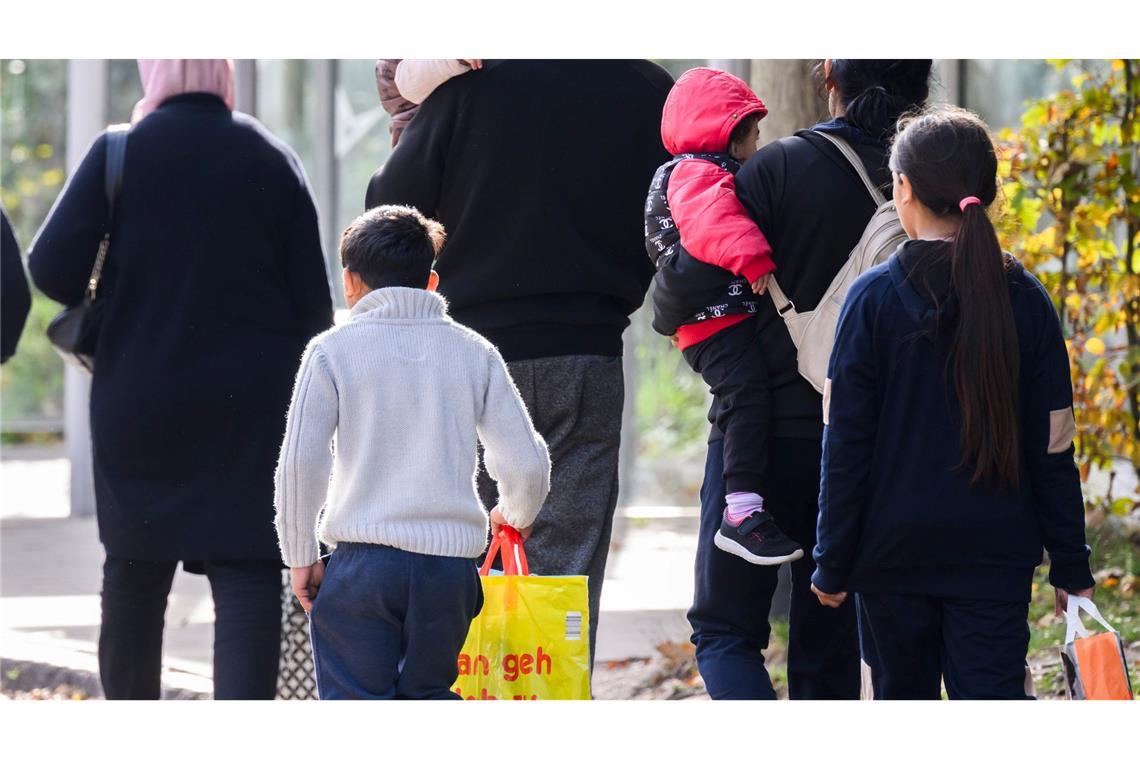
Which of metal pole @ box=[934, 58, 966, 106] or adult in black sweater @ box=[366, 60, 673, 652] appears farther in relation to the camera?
metal pole @ box=[934, 58, 966, 106]

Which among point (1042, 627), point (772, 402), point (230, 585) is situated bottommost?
point (1042, 627)

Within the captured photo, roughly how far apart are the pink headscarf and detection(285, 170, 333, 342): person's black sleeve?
341 mm

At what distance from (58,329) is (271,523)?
0.75 meters

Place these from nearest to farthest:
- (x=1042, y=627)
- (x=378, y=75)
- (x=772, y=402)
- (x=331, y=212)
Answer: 1. (x=772, y=402)
2. (x=378, y=75)
3. (x=1042, y=627)
4. (x=331, y=212)

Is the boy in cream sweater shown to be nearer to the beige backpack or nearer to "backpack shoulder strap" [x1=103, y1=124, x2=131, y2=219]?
the beige backpack

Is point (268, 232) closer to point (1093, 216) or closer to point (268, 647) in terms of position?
point (268, 647)

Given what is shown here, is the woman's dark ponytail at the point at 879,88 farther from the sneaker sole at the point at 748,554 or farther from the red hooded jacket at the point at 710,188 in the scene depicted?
the sneaker sole at the point at 748,554

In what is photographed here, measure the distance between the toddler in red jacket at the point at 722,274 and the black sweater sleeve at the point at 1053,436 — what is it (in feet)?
1.79

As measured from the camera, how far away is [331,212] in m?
11.0

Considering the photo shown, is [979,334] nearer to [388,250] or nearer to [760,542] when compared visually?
[760,542]

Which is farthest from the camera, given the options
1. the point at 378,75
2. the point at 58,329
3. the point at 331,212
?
the point at 331,212

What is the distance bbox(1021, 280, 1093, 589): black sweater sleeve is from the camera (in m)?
3.19

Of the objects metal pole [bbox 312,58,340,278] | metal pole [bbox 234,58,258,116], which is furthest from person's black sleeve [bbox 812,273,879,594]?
metal pole [bbox 312,58,340,278]

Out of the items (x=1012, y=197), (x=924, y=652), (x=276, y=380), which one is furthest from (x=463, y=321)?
(x=1012, y=197)
